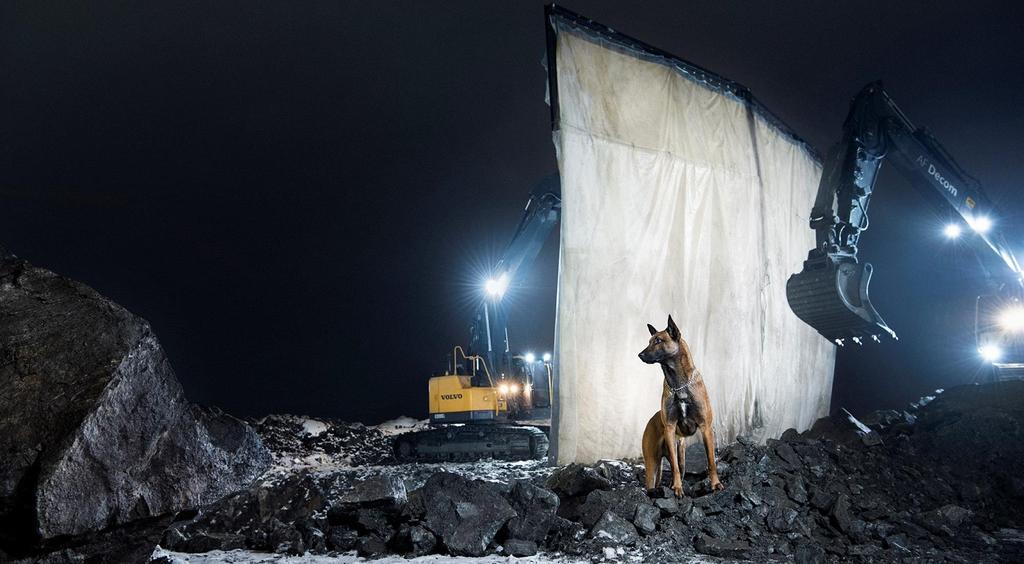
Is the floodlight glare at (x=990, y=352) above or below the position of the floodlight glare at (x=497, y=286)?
below

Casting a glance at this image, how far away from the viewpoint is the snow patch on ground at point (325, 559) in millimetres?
3938

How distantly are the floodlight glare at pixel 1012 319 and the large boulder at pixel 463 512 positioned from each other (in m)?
10.3

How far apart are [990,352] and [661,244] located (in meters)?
8.76

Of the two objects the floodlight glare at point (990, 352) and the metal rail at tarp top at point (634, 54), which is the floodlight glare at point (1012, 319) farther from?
the metal rail at tarp top at point (634, 54)

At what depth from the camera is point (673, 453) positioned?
4625 mm

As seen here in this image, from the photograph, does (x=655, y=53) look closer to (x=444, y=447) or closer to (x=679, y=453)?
(x=679, y=453)

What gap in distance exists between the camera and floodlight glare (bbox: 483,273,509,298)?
10.1 metres

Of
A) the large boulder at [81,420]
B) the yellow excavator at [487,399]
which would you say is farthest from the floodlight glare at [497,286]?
the large boulder at [81,420]

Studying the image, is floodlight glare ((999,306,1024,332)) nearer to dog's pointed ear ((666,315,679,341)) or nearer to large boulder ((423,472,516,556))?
dog's pointed ear ((666,315,679,341))

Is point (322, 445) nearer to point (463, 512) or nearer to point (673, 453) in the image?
point (463, 512)

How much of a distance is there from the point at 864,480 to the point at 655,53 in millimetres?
5520

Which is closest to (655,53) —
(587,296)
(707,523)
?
(587,296)

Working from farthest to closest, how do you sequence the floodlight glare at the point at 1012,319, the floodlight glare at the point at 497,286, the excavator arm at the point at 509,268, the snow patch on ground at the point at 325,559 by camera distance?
the floodlight glare at the point at 497,286
the floodlight glare at the point at 1012,319
the excavator arm at the point at 509,268
the snow patch on ground at the point at 325,559

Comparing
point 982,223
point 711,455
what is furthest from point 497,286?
point 982,223
